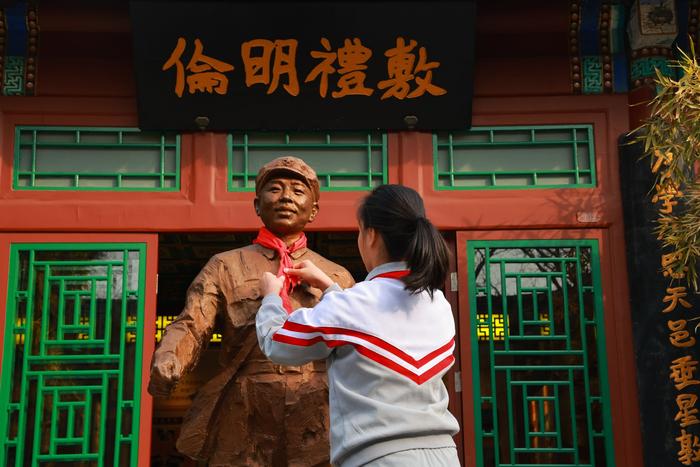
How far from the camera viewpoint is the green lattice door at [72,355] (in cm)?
457

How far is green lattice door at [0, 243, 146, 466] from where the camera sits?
457 centimetres

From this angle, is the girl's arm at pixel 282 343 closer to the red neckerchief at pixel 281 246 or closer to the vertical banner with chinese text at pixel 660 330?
the red neckerchief at pixel 281 246

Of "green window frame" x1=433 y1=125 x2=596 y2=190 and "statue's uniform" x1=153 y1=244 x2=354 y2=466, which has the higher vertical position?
"green window frame" x1=433 y1=125 x2=596 y2=190

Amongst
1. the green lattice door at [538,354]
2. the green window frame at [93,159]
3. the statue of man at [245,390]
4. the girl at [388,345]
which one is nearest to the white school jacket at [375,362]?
the girl at [388,345]

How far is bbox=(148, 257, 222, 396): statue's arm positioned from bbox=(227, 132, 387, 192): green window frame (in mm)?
1957

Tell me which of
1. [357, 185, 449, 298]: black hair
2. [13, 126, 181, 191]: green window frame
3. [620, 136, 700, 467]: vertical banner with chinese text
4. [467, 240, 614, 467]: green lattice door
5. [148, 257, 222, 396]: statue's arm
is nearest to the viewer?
[357, 185, 449, 298]: black hair

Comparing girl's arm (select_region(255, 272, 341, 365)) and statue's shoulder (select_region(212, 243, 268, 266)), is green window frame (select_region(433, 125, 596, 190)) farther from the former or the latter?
girl's arm (select_region(255, 272, 341, 365))

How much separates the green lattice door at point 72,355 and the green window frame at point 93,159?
1.25 ft

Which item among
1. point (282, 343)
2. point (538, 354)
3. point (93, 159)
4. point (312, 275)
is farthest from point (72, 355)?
point (282, 343)

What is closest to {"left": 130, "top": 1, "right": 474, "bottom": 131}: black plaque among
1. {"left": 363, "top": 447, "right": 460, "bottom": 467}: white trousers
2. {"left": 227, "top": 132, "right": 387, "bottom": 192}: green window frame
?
{"left": 227, "top": 132, "right": 387, "bottom": 192}: green window frame

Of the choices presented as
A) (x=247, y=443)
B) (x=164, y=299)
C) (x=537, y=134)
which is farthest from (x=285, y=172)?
(x=164, y=299)

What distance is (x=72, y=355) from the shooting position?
465 centimetres

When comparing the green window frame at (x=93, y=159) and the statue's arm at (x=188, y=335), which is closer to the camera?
the statue's arm at (x=188, y=335)

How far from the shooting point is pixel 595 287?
4844mm
